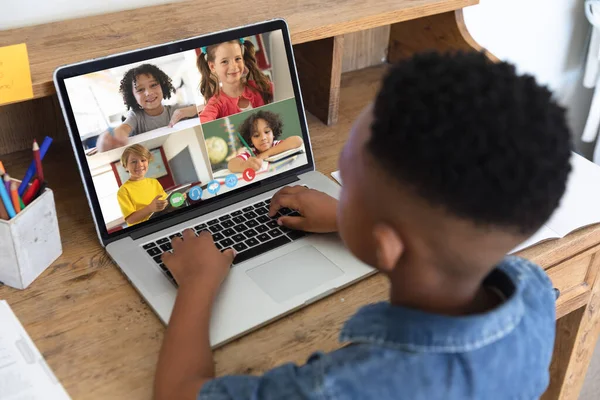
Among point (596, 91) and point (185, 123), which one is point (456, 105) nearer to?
point (185, 123)

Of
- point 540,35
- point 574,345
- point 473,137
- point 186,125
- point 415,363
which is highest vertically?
point 473,137

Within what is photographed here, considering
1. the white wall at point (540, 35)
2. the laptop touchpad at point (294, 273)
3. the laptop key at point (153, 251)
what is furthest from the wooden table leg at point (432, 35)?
the laptop key at point (153, 251)

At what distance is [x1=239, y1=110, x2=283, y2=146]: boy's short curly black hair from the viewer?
104 cm

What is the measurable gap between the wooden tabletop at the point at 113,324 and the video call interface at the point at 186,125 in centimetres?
9

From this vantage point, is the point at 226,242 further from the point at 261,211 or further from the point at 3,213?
the point at 3,213

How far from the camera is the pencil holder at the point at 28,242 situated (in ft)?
2.67

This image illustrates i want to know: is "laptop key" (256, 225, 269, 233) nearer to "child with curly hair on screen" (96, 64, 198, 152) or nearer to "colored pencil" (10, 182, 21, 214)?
"child with curly hair on screen" (96, 64, 198, 152)

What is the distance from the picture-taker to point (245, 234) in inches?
37.5

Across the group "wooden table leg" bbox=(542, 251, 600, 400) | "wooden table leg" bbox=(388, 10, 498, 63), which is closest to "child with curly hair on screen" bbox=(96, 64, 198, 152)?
"wooden table leg" bbox=(388, 10, 498, 63)

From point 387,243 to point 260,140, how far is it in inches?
20.2

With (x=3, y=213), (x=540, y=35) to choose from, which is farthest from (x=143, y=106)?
(x=540, y=35)

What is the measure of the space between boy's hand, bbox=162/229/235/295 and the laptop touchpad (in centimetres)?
5

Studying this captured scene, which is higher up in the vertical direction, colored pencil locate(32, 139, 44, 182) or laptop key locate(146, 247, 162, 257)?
colored pencil locate(32, 139, 44, 182)

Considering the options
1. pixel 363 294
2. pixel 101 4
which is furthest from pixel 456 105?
pixel 101 4
